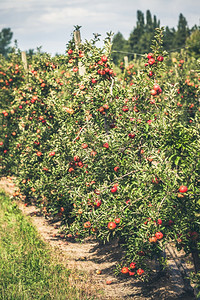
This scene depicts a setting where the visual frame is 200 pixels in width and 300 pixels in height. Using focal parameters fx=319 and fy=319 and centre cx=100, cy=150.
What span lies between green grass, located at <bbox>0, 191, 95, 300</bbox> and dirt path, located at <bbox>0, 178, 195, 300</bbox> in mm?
365

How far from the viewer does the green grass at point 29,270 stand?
551cm

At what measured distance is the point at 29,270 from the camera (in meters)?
6.19

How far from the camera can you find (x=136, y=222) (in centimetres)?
466

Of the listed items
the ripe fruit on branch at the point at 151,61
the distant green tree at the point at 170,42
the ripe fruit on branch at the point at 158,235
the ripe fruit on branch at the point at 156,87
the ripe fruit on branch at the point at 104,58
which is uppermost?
the distant green tree at the point at 170,42

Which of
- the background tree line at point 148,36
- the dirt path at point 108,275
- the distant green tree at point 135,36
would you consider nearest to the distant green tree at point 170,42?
the background tree line at point 148,36

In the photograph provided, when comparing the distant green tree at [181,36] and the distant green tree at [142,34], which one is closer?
the distant green tree at [181,36]

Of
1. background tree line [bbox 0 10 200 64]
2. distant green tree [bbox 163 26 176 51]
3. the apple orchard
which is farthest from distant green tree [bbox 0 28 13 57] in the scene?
the apple orchard

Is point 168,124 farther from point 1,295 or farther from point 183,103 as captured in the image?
point 183,103

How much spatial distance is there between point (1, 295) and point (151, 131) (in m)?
3.70

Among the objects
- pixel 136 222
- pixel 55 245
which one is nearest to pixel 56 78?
pixel 55 245

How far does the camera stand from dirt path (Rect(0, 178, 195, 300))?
6076 millimetres

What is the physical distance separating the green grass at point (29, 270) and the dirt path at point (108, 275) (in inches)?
14.4

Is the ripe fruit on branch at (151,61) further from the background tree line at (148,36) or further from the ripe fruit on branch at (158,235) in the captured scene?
the background tree line at (148,36)

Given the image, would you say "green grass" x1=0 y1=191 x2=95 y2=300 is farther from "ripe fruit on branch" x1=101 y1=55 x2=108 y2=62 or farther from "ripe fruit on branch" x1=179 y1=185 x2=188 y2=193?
"ripe fruit on branch" x1=101 y1=55 x2=108 y2=62
